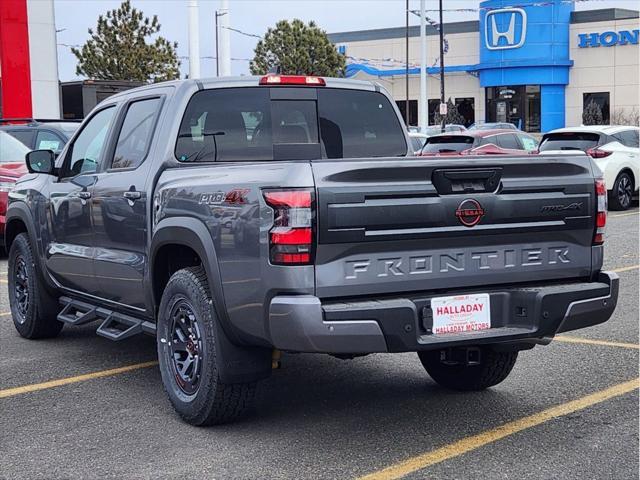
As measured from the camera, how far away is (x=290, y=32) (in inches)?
2286

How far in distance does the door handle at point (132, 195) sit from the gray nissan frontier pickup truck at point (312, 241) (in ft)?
0.04

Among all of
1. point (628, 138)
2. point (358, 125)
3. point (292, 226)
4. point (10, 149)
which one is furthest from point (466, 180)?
point (628, 138)

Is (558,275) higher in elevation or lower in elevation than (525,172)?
lower

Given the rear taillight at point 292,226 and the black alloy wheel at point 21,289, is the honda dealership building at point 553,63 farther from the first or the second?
the rear taillight at point 292,226

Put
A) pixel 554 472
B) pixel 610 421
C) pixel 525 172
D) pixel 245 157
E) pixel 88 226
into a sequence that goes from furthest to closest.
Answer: pixel 88 226, pixel 245 157, pixel 610 421, pixel 525 172, pixel 554 472

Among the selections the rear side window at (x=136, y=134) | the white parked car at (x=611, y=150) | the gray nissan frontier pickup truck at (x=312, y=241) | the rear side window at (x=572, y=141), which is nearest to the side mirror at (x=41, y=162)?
the gray nissan frontier pickup truck at (x=312, y=241)

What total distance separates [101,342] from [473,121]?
51.0 m

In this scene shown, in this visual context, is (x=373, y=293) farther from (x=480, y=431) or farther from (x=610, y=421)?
(x=610, y=421)

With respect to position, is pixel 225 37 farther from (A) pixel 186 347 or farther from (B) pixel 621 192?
(A) pixel 186 347

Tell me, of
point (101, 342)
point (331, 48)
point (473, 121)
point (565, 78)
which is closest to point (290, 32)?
point (331, 48)

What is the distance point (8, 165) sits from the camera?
43.8 feet

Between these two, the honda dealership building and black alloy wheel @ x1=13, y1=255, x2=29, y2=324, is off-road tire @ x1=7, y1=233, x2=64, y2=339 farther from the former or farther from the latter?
the honda dealership building

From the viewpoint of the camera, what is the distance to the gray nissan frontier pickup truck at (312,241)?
4.48 metres

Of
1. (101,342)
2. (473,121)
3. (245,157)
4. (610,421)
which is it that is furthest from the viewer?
(473,121)
